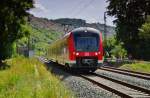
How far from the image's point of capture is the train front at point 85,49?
3116 cm

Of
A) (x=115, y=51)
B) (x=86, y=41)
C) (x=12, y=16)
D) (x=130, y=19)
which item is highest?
(x=130, y=19)

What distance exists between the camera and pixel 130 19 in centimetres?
6500

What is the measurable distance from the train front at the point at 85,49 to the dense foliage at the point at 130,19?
32399mm

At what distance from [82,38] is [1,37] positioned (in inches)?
548

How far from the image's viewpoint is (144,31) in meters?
56.0

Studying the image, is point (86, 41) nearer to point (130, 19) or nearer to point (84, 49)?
point (84, 49)

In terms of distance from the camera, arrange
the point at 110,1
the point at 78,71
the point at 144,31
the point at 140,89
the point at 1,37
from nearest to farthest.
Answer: the point at 140,89 → the point at 78,71 → the point at 1,37 → the point at 144,31 → the point at 110,1

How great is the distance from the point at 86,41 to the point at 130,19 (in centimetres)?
3444

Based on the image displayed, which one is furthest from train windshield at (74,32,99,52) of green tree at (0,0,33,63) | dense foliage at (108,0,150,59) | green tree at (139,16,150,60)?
dense foliage at (108,0,150,59)

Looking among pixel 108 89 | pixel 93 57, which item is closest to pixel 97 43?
pixel 93 57

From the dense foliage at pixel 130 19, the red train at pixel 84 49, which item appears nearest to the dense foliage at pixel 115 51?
the dense foliage at pixel 130 19

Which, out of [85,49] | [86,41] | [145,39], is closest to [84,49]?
[85,49]

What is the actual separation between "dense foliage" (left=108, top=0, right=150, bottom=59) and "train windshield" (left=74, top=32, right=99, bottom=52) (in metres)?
32.4

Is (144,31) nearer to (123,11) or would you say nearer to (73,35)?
(123,11)
